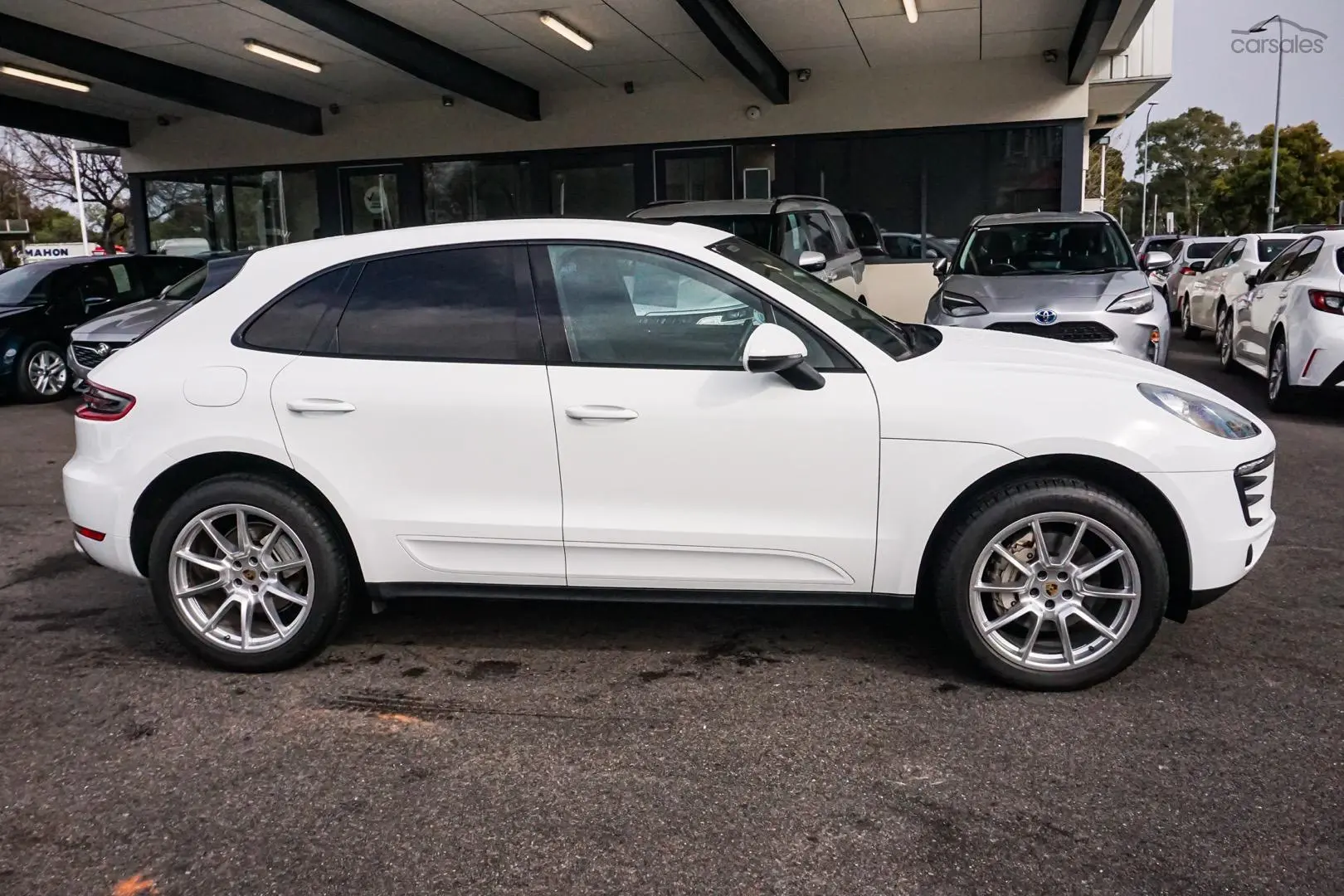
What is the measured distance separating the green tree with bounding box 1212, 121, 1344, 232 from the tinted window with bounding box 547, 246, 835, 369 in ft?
173

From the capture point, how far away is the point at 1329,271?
30.0ft

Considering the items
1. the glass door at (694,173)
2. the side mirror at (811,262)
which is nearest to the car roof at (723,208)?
the side mirror at (811,262)

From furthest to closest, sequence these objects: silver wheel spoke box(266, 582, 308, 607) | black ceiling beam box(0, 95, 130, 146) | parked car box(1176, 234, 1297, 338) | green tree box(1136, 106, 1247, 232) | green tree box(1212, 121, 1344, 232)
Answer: green tree box(1136, 106, 1247, 232)
green tree box(1212, 121, 1344, 232)
black ceiling beam box(0, 95, 130, 146)
parked car box(1176, 234, 1297, 338)
silver wheel spoke box(266, 582, 308, 607)

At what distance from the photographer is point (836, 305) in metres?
4.41

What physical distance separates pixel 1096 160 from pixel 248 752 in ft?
275

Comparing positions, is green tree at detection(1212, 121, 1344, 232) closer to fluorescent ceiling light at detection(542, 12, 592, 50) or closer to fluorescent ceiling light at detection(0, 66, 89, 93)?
fluorescent ceiling light at detection(542, 12, 592, 50)

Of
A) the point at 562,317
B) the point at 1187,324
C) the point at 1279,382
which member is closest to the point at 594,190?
the point at 1187,324

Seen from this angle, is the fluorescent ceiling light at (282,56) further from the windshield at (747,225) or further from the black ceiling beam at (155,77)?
the windshield at (747,225)

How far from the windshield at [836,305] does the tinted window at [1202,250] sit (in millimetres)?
18080

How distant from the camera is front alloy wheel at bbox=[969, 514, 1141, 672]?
3787 mm

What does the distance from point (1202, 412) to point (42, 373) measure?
40.3 feet

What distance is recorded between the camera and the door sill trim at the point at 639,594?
13.0 ft

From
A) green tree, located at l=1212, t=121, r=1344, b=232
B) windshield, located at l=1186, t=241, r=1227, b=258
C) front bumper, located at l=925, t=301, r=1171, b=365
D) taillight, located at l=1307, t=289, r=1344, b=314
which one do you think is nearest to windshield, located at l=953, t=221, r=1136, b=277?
front bumper, located at l=925, t=301, r=1171, b=365

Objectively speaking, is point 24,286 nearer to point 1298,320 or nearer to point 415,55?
point 415,55
